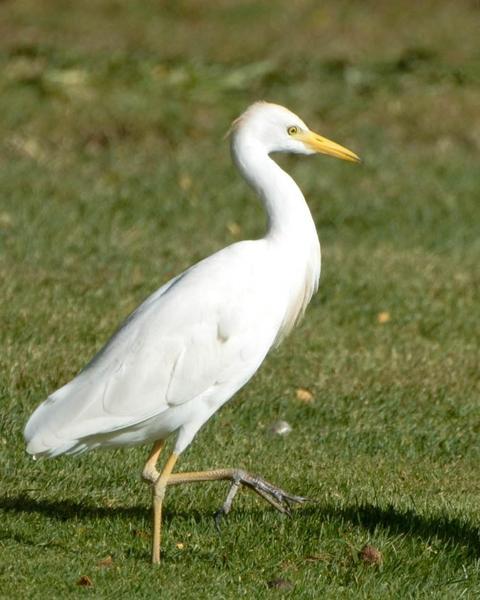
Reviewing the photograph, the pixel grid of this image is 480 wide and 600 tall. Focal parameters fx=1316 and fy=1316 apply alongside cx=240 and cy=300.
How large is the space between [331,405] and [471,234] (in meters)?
3.89

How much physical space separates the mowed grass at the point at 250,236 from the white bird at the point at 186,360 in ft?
1.20

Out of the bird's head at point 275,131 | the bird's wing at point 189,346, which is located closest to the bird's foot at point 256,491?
the bird's wing at point 189,346

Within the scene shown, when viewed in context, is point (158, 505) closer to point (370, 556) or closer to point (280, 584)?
point (280, 584)

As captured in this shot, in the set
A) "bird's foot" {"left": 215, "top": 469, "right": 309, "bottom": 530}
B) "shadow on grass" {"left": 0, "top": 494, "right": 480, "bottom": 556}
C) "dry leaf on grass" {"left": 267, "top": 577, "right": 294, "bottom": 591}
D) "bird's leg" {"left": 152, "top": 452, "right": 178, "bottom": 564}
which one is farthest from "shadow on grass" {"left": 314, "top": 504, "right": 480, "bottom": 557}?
"bird's leg" {"left": 152, "top": 452, "right": 178, "bottom": 564}

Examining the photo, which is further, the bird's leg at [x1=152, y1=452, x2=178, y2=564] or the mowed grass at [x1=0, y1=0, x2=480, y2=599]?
the mowed grass at [x1=0, y1=0, x2=480, y2=599]

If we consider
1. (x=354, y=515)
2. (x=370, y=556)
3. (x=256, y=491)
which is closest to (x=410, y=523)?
(x=354, y=515)

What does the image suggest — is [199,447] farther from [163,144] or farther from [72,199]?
[163,144]

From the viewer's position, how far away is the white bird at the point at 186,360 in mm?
5000

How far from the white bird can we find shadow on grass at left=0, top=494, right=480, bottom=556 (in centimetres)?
21

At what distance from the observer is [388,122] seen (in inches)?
521

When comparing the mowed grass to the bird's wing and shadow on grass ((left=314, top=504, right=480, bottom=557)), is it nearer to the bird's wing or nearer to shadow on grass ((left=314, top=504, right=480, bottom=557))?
shadow on grass ((left=314, top=504, right=480, bottom=557))

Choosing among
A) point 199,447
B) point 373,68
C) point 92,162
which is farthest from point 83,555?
point 373,68

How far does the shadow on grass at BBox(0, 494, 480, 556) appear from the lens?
→ 521cm

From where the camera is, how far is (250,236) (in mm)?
10133
